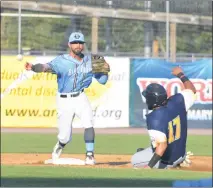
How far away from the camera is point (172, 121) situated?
6.14 meters

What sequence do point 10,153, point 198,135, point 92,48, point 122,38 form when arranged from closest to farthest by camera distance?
point 10,153, point 198,135, point 92,48, point 122,38

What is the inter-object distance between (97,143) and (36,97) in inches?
168

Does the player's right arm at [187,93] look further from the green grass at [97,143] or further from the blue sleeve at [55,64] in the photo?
the green grass at [97,143]

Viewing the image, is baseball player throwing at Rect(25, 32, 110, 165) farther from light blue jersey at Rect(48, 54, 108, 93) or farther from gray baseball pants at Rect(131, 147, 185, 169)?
gray baseball pants at Rect(131, 147, 185, 169)

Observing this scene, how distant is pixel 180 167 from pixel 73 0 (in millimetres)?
2968

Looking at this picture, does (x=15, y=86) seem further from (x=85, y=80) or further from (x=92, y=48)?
(x=85, y=80)

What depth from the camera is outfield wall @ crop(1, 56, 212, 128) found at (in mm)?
18844

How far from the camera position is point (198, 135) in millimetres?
17422

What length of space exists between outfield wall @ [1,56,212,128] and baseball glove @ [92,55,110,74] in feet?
39.7

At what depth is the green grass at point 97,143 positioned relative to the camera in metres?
13.3

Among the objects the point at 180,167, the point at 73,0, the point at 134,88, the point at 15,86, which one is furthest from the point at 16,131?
the point at 73,0

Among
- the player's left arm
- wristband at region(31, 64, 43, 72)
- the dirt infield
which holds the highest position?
wristband at region(31, 64, 43, 72)

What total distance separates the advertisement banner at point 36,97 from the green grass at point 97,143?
6.09ft

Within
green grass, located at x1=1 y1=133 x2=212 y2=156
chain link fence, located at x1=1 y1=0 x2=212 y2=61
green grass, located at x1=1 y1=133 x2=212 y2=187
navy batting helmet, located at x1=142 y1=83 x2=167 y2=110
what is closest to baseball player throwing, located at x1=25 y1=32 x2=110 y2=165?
navy batting helmet, located at x1=142 y1=83 x2=167 y2=110
